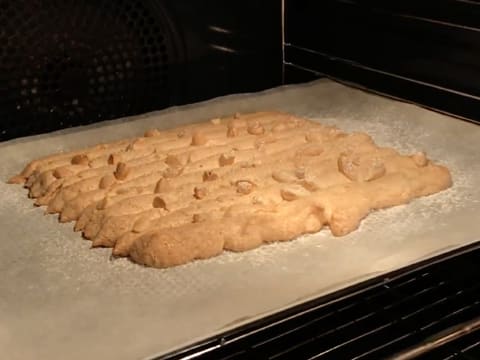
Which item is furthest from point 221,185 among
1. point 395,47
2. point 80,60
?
point 395,47

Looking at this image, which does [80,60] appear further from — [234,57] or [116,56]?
[234,57]

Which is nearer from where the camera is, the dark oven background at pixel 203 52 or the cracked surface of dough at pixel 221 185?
the cracked surface of dough at pixel 221 185

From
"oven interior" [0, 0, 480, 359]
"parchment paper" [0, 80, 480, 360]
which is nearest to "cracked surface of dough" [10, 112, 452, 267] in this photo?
"parchment paper" [0, 80, 480, 360]

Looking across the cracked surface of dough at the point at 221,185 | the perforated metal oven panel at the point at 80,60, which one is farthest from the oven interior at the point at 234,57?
the cracked surface of dough at the point at 221,185

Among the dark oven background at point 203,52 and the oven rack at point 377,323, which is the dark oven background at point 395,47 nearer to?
the dark oven background at point 203,52

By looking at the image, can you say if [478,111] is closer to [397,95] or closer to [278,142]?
[397,95]

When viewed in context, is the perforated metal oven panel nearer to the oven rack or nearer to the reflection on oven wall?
the reflection on oven wall
